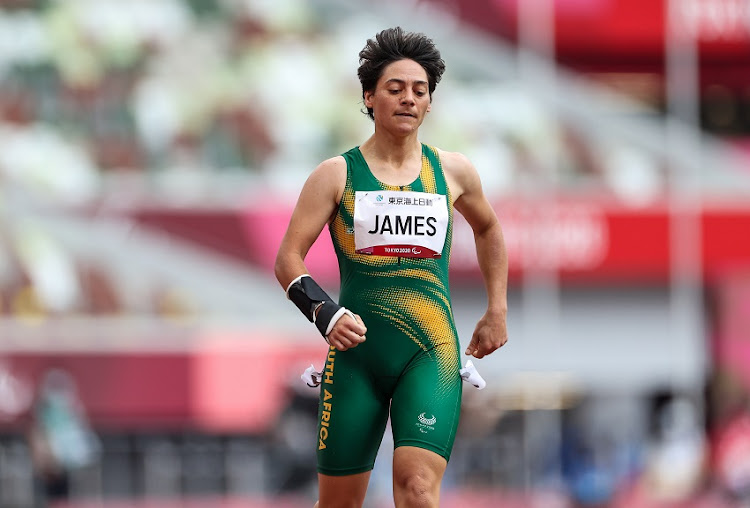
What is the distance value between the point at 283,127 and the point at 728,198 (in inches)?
243

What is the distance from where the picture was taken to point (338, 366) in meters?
6.32

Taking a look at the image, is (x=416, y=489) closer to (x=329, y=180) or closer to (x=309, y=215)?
(x=309, y=215)

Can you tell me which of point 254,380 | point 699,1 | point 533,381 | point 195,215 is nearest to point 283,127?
point 195,215

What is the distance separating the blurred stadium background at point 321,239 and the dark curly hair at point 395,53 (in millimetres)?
11996

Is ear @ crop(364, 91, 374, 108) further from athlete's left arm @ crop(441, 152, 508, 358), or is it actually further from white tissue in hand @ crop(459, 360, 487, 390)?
white tissue in hand @ crop(459, 360, 487, 390)

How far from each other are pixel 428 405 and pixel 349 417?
0.33 metres

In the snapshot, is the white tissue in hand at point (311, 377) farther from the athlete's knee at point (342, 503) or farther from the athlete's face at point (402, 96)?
the athlete's face at point (402, 96)

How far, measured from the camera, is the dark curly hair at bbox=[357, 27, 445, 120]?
247 inches

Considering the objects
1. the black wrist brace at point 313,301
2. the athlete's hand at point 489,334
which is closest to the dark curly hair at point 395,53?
the black wrist brace at point 313,301

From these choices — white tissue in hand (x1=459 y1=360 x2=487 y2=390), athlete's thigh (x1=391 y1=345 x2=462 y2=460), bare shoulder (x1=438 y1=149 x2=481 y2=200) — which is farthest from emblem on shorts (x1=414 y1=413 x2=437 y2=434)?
bare shoulder (x1=438 y1=149 x2=481 y2=200)

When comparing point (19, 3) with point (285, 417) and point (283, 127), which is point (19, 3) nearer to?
point (283, 127)

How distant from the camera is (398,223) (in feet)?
20.4

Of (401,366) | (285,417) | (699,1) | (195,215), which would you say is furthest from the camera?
(699,1)

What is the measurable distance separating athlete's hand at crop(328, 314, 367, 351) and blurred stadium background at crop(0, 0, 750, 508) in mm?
12130
